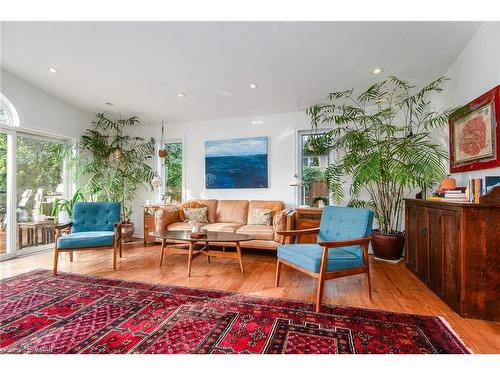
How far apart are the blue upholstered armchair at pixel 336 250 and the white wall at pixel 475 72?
1293mm

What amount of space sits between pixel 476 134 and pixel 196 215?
3939 millimetres

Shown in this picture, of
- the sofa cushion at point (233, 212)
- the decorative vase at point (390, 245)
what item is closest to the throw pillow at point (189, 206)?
the sofa cushion at point (233, 212)

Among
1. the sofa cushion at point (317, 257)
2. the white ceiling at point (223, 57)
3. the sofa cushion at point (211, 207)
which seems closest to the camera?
the sofa cushion at point (317, 257)

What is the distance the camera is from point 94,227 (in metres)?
3.56

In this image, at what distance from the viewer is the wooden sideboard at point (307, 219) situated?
12.5 feet

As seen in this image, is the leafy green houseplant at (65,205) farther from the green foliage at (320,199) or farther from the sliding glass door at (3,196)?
the green foliage at (320,199)

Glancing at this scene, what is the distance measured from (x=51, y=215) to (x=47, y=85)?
87.1 inches

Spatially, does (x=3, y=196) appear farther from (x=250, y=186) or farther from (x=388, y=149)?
(x=388, y=149)

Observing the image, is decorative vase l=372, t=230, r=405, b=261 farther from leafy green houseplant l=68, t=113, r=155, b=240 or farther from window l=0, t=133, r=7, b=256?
window l=0, t=133, r=7, b=256

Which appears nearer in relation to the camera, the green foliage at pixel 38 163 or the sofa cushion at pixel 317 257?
the sofa cushion at pixel 317 257

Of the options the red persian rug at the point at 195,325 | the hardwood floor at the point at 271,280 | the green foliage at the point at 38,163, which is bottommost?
the hardwood floor at the point at 271,280

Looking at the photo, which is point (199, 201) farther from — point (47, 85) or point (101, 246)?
point (47, 85)
